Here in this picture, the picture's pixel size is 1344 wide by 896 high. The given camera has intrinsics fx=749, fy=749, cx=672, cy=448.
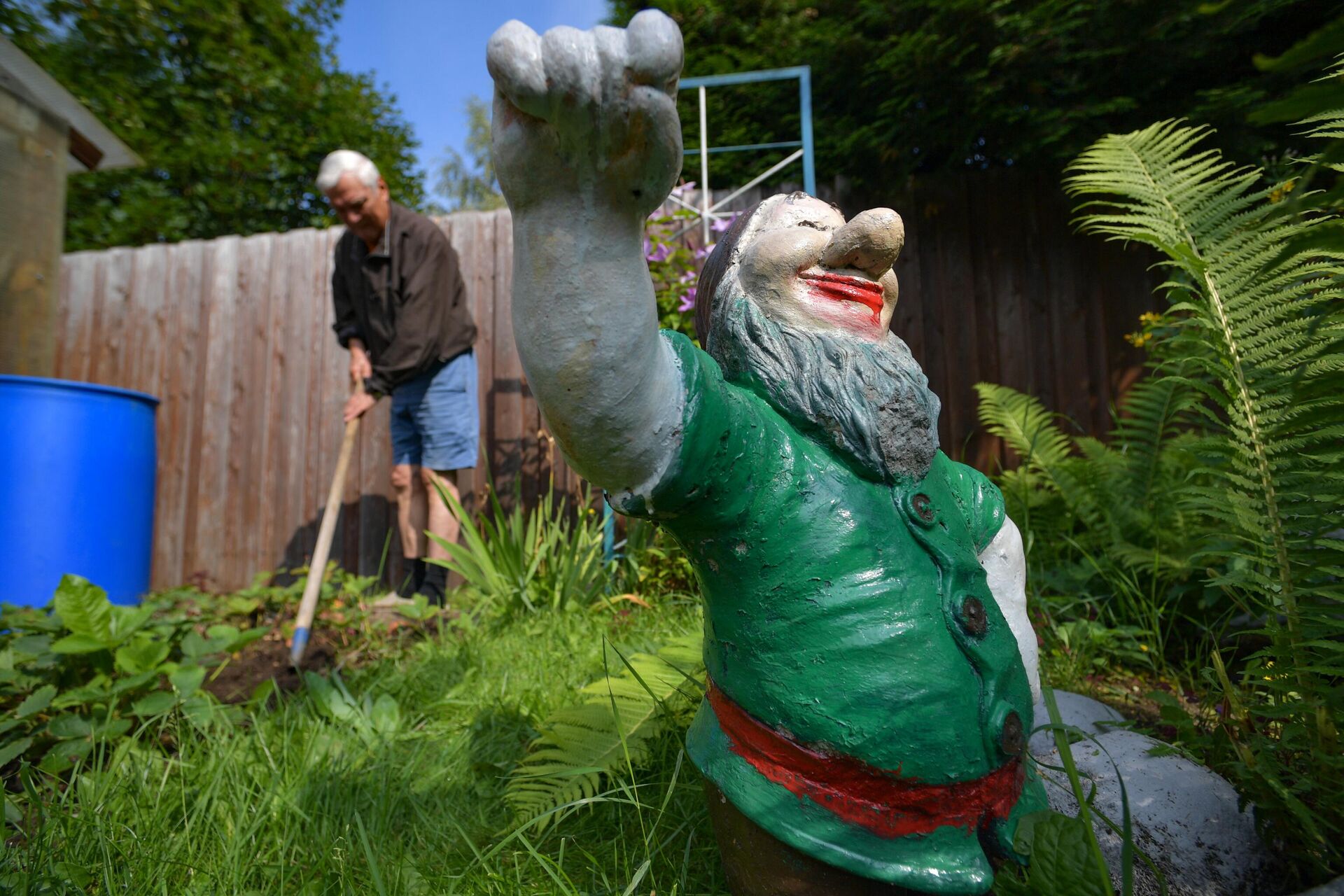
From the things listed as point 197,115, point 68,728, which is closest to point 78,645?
point 68,728

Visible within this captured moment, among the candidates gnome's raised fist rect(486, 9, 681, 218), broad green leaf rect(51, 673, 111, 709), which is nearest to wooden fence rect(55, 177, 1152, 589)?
broad green leaf rect(51, 673, 111, 709)

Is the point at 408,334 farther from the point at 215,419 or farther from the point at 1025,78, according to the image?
the point at 1025,78

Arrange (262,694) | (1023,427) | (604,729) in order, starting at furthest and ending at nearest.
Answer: (1023,427)
(262,694)
(604,729)

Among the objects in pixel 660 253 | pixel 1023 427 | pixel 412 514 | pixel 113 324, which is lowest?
pixel 412 514

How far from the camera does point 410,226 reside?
11.0ft

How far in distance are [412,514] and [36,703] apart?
6.18 feet

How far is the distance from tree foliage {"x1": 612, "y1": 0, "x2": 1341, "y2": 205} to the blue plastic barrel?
3.99m

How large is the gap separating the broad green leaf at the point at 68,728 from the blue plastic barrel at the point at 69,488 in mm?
1898

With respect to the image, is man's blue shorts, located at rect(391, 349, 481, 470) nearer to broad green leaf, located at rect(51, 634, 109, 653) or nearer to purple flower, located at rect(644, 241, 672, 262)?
purple flower, located at rect(644, 241, 672, 262)

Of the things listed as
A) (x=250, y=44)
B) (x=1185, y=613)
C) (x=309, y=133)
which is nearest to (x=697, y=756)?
(x=1185, y=613)

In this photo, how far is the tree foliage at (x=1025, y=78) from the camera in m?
3.31

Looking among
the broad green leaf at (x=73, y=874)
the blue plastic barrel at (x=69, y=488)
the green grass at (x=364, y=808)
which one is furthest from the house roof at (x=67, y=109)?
the broad green leaf at (x=73, y=874)

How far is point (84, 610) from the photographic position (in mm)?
1886

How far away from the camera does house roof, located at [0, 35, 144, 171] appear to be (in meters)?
3.06
